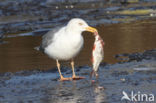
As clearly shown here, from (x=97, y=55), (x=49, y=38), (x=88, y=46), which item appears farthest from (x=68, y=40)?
(x=88, y=46)

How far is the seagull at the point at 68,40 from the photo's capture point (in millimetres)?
7609

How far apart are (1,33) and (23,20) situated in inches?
155

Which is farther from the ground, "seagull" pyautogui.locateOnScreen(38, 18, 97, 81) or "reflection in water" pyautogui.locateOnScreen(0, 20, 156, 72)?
"seagull" pyautogui.locateOnScreen(38, 18, 97, 81)

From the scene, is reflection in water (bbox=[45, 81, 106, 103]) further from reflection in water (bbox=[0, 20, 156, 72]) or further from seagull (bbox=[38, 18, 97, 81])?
reflection in water (bbox=[0, 20, 156, 72])

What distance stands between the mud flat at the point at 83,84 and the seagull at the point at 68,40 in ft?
1.40

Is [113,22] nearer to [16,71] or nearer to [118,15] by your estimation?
[118,15]

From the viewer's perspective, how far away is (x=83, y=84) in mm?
7281

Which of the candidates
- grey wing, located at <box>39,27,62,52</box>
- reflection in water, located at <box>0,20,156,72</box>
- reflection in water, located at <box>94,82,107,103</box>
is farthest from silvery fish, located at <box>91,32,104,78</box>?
reflection in water, located at <box>0,20,156,72</box>

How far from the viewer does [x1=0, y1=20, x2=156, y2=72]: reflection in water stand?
937 centimetres

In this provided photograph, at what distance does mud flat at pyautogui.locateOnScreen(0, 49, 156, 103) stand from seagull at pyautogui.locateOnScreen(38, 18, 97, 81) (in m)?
0.43

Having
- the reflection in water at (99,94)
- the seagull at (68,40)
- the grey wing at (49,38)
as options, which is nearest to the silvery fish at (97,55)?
the seagull at (68,40)

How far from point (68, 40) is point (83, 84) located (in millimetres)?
827

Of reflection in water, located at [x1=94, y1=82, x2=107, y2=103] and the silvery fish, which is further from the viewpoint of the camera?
the silvery fish

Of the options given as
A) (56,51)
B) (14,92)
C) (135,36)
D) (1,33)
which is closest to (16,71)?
(56,51)
